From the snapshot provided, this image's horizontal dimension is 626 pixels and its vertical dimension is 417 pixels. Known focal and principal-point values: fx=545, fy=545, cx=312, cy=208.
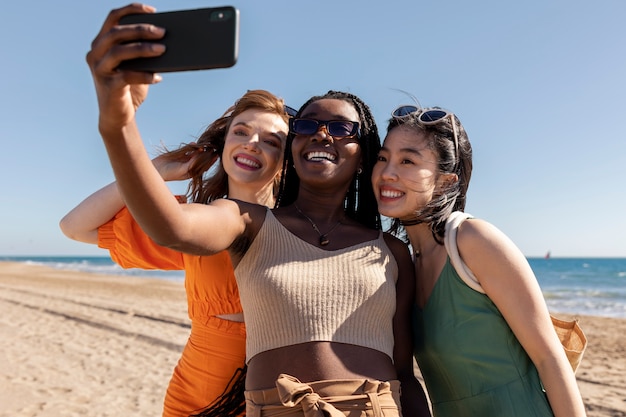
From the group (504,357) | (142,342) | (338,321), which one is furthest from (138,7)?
(142,342)

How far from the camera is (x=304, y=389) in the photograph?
182 cm

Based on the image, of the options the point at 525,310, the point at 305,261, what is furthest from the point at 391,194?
the point at 525,310

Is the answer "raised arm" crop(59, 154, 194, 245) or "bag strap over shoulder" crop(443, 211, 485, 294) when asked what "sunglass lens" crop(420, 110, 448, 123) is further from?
"raised arm" crop(59, 154, 194, 245)

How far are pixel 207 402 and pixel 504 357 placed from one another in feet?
4.28

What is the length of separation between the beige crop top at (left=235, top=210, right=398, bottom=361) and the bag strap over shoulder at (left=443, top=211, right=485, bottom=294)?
0.27m

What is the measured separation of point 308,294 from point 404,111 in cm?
102

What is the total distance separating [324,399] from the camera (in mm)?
1860

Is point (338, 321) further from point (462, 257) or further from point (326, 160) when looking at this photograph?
point (326, 160)

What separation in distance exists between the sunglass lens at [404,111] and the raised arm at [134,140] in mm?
1130

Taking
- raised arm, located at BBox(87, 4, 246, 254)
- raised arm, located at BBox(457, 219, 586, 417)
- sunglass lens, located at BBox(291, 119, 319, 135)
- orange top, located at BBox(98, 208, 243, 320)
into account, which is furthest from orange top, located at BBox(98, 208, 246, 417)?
raised arm, located at BBox(457, 219, 586, 417)

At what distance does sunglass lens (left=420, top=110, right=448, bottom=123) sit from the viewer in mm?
2383

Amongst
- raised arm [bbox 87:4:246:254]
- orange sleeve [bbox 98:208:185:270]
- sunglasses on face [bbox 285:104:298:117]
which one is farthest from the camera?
sunglasses on face [bbox 285:104:298:117]

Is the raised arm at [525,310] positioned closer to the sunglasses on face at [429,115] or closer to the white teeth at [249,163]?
the sunglasses on face at [429,115]

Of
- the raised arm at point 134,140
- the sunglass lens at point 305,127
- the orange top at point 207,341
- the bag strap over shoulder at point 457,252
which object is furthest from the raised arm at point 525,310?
the orange top at point 207,341
